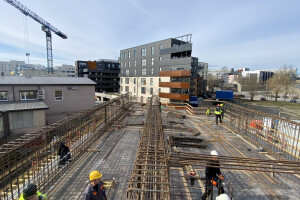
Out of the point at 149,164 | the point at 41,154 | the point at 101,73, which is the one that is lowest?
the point at 41,154

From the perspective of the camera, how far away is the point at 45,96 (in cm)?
2484

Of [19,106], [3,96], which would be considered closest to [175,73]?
[19,106]

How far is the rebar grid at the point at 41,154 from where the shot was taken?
14.5 ft

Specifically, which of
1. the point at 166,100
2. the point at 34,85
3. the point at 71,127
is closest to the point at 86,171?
the point at 71,127

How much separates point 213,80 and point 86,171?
3165 inches

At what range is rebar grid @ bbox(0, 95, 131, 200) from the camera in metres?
4.42

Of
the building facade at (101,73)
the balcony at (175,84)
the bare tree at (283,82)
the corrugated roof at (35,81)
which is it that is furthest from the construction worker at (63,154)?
the building facade at (101,73)

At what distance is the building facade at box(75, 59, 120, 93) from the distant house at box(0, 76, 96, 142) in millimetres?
45232

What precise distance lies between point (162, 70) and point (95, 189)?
3925 cm

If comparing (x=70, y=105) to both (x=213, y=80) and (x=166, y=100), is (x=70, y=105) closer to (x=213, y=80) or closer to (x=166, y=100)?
(x=166, y=100)

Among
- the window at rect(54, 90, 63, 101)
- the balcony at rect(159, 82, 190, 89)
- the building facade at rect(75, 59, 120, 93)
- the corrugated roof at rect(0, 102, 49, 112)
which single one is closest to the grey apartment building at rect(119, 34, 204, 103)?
the balcony at rect(159, 82, 190, 89)

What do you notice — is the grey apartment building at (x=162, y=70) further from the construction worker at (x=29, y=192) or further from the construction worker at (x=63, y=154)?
the construction worker at (x=29, y=192)

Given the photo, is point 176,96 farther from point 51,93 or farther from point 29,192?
point 29,192

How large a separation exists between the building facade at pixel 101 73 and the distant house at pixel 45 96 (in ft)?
148
